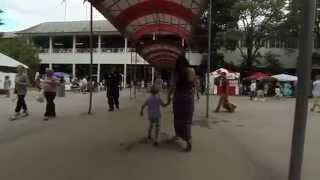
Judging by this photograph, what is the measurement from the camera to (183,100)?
10.7 m

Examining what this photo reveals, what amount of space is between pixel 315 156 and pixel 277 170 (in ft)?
6.24

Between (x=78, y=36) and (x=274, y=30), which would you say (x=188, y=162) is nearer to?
(x=274, y=30)

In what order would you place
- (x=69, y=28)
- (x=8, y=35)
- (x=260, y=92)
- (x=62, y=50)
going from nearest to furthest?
(x=260, y=92) < (x=62, y=50) < (x=69, y=28) < (x=8, y=35)

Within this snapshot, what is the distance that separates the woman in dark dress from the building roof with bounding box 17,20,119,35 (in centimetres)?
5897

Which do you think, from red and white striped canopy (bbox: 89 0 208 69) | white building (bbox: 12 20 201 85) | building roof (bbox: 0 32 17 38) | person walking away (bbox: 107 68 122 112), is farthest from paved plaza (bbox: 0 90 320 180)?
building roof (bbox: 0 32 17 38)

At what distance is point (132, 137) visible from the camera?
41.4ft

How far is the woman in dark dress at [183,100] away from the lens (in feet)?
34.9

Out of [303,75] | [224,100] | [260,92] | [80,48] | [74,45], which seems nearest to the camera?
[303,75]

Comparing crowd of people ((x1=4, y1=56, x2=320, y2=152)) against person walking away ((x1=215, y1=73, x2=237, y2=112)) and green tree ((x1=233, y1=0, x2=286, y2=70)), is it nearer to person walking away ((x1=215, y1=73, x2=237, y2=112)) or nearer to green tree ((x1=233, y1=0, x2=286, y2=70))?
person walking away ((x1=215, y1=73, x2=237, y2=112))

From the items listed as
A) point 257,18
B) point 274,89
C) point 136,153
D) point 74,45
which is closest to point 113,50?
point 74,45

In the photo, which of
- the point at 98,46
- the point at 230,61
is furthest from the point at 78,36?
the point at 230,61

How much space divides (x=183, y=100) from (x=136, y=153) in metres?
1.34

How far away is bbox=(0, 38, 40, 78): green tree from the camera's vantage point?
63.6m

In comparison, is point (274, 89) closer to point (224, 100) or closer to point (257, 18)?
point (257, 18)
